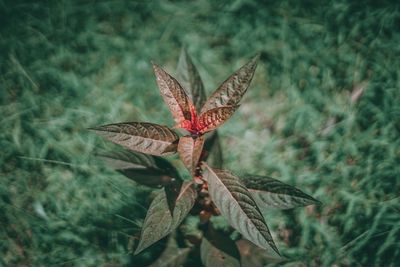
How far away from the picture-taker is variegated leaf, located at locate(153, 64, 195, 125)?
4.04 ft

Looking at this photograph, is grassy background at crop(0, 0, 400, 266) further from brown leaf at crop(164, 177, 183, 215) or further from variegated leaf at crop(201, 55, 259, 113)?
variegated leaf at crop(201, 55, 259, 113)

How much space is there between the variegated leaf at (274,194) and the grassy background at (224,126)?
1.20 ft

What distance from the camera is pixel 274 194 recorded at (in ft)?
4.56

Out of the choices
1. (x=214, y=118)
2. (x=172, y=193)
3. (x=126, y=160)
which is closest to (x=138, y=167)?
(x=126, y=160)

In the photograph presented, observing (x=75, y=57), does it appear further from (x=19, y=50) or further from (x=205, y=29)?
(x=205, y=29)

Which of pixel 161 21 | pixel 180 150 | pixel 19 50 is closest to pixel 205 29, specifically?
pixel 161 21

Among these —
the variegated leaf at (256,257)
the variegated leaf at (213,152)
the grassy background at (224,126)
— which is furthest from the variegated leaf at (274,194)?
the grassy background at (224,126)

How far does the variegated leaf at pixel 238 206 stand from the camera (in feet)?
3.89

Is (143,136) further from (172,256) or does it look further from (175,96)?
(172,256)

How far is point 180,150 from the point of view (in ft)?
3.96

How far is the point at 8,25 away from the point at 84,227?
1104 millimetres

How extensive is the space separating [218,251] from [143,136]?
557 mm

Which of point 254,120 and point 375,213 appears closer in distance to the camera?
point 375,213

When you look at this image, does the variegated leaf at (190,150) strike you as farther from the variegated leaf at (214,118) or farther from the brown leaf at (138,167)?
the brown leaf at (138,167)
